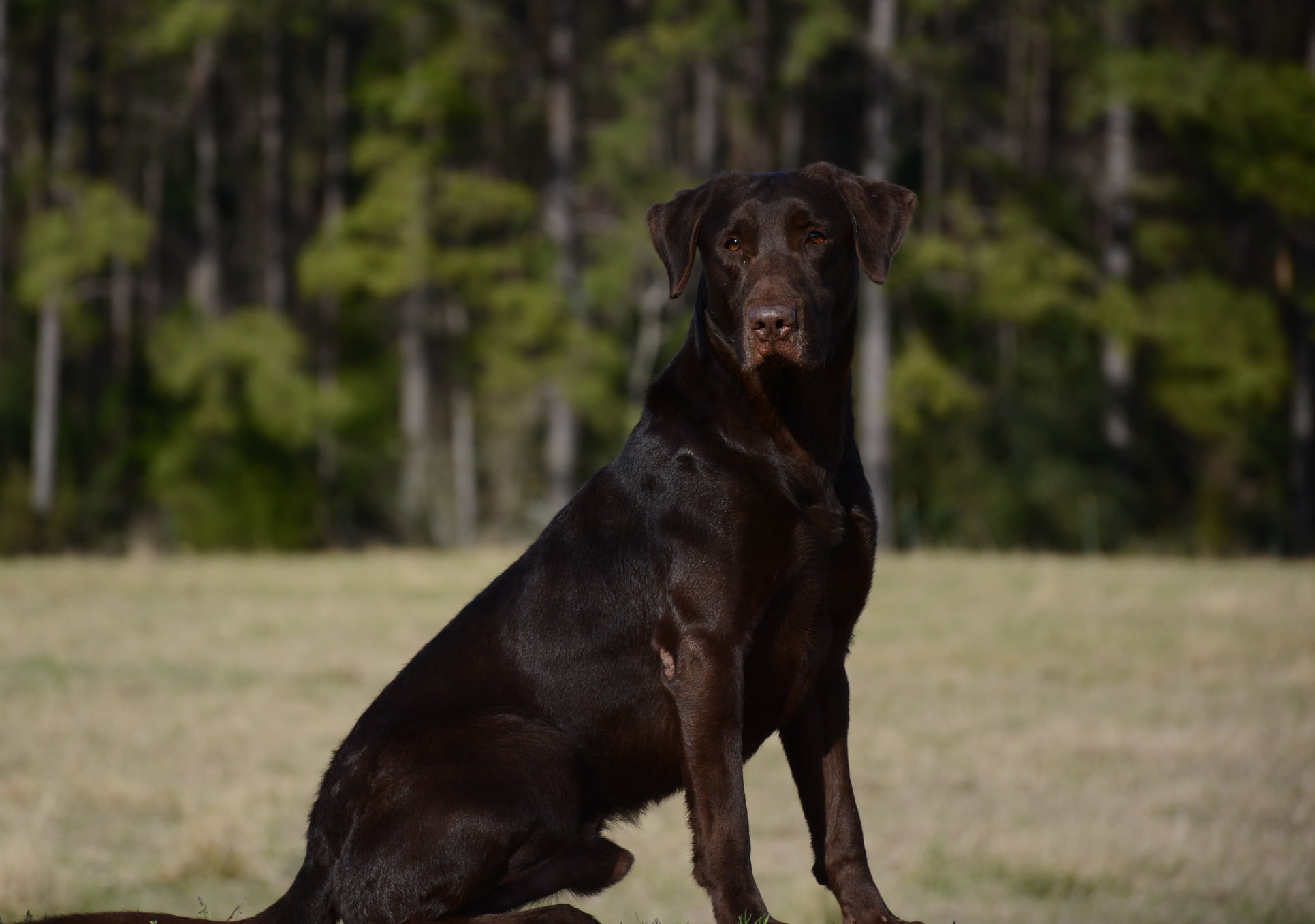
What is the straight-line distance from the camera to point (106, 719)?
334 inches

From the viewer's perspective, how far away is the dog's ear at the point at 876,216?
353 cm

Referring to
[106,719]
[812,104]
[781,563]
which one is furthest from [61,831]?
[812,104]

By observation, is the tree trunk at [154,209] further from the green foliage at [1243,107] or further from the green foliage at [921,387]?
the green foliage at [1243,107]

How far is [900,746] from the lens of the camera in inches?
320

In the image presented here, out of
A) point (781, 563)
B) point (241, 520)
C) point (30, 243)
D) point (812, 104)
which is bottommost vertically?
point (241, 520)

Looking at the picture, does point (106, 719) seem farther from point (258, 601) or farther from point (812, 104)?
point (812, 104)

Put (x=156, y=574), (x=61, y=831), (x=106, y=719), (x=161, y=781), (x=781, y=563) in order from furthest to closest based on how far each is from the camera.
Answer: (x=156, y=574)
(x=106, y=719)
(x=161, y=781)
(x=61, y=831)
(x=781, y=563)

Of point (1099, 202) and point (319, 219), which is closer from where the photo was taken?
point (1099, 202)

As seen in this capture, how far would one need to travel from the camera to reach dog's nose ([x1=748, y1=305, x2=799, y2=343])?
3273 mm

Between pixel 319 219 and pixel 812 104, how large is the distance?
1357 cm

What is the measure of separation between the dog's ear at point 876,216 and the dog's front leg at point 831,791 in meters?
1.03

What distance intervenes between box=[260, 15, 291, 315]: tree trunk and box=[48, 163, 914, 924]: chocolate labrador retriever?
22.6 metres

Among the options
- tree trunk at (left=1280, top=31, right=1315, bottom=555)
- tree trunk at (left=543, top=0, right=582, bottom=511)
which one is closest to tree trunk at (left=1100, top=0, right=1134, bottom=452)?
tree trunk at (left=1280, top=31, right=1315, bottom=555)

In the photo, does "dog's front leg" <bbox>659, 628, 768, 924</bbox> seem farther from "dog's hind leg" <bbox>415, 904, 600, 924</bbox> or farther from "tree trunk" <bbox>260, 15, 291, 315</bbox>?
"tree trunk" <bbox>260, 15, 291, 315</bbox>
